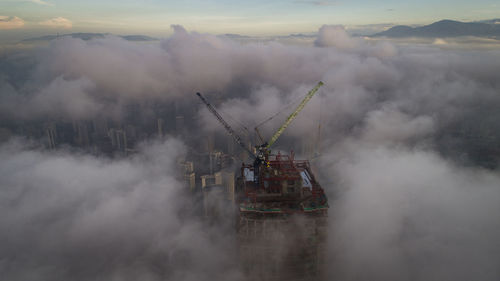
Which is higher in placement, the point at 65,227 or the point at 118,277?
the point at 65,227

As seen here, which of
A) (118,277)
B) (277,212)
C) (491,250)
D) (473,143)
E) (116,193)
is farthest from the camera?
(116,193)

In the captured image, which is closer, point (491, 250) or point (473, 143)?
point (491, 250)

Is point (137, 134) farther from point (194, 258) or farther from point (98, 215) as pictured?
point (194, 258)

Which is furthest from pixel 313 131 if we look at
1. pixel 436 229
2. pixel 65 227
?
pixel 65 227

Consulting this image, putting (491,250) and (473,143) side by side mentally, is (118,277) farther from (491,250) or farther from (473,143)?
(473,143)

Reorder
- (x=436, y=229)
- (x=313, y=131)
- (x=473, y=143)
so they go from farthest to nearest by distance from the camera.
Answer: (x=313, y=131), (x=473, y=143), (x=436, y=229)

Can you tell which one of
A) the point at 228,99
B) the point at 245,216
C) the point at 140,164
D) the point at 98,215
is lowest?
the point at 98,215

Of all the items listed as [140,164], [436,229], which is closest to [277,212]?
[436,229]
